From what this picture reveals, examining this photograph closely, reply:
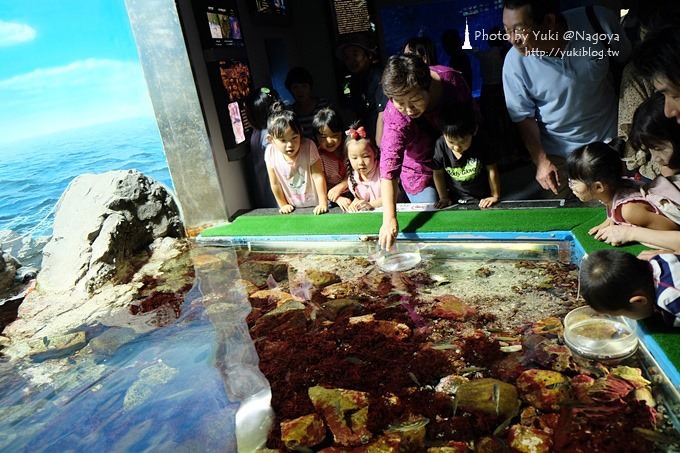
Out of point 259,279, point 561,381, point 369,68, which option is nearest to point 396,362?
point 561,381

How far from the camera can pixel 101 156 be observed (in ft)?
16.0

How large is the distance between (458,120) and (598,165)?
890mm

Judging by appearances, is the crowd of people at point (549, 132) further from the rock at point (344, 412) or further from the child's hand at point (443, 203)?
the rock at point (344, 412)

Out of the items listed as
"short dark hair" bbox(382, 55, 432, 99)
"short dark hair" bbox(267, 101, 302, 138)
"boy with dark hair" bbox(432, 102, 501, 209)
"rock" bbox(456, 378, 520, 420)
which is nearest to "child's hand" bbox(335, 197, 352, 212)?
"short dark hair" bbox(267, 101, 302, 138)

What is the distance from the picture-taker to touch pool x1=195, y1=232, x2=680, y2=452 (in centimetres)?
165

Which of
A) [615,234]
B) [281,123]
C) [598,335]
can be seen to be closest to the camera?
[598,335]

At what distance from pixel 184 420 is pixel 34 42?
410 centimetres

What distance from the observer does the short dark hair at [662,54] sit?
1856 millimetres

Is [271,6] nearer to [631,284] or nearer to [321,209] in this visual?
[321,209]

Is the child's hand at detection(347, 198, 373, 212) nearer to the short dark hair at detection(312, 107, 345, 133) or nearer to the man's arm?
the short dark hair at detection(312, 107, 345, 133)

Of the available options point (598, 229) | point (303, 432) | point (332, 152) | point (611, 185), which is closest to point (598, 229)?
point (598, 229)

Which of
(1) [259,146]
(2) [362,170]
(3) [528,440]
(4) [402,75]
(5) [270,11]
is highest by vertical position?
(5) [270,11]

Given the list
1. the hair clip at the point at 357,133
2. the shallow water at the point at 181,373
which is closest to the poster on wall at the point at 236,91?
the hair clip at the point at 357,133

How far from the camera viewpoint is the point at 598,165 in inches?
93.8
